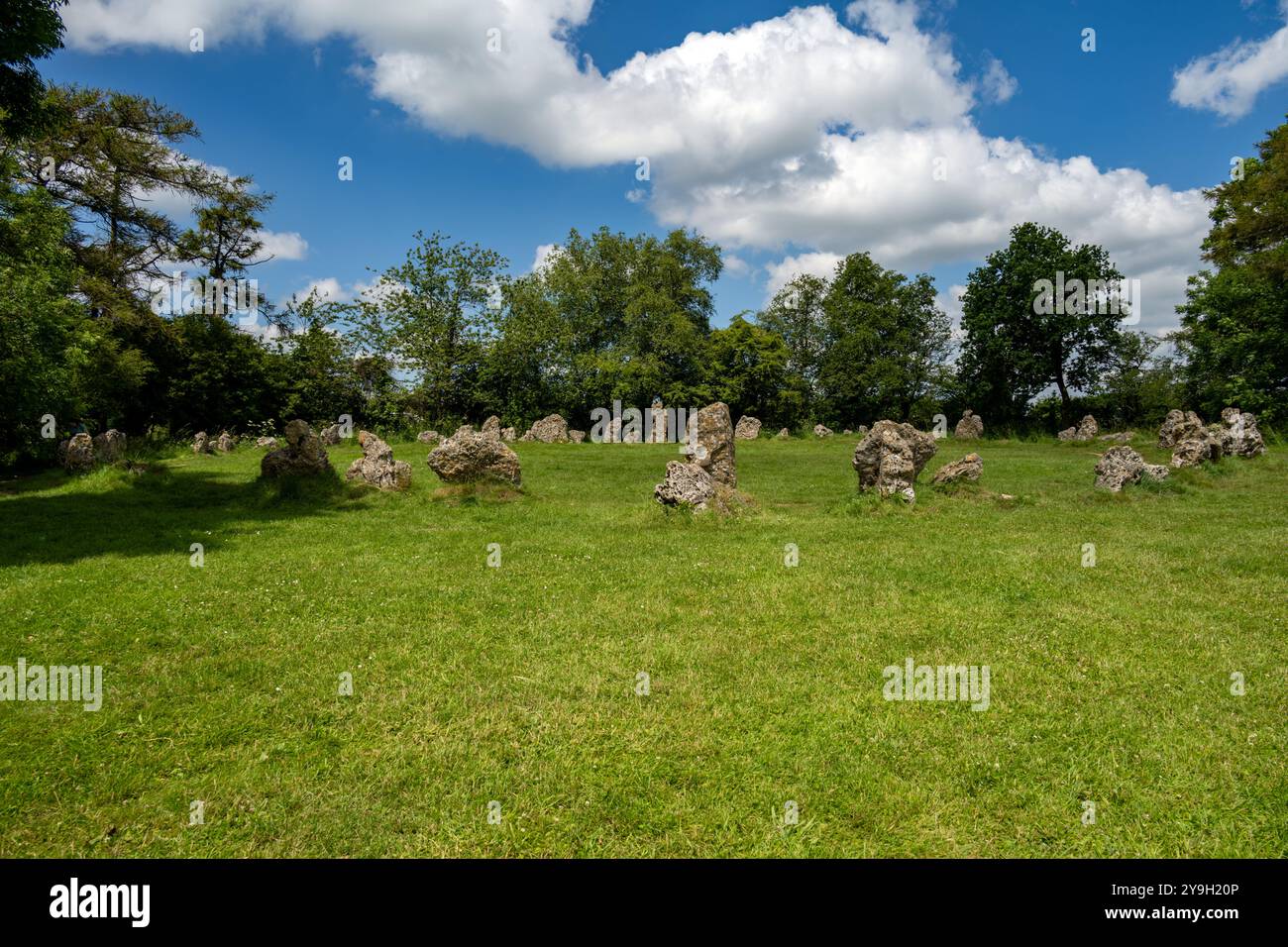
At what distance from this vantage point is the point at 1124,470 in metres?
19.5

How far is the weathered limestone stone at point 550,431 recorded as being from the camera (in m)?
42.3

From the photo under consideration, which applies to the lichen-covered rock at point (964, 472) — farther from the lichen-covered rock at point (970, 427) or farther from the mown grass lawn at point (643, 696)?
the lichen-covered rock at point (970, 427)

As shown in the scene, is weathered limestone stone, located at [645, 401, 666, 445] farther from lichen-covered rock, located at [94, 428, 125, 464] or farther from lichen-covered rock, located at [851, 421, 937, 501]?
lichen-covered rock, located at [94, 428, 125, 464]

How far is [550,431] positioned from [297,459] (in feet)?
77.0

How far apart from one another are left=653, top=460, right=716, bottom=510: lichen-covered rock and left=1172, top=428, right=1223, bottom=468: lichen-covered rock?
1939 centimetres

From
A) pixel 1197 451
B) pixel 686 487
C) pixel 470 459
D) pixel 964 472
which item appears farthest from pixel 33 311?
pixel 1197 451

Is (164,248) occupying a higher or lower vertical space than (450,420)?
higher

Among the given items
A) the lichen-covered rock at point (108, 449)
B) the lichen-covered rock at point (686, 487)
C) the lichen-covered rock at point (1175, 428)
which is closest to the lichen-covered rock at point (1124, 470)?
the lichen-covered rock at point (1175, 428)

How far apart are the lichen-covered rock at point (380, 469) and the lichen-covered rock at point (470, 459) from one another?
118 cm

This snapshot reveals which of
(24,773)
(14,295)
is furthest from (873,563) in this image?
(14,295)

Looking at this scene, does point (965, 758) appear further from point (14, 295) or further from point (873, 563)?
point (14, 295)

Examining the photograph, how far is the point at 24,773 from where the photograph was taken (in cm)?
500

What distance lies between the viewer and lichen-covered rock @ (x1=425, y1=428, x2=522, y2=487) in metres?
18.9
